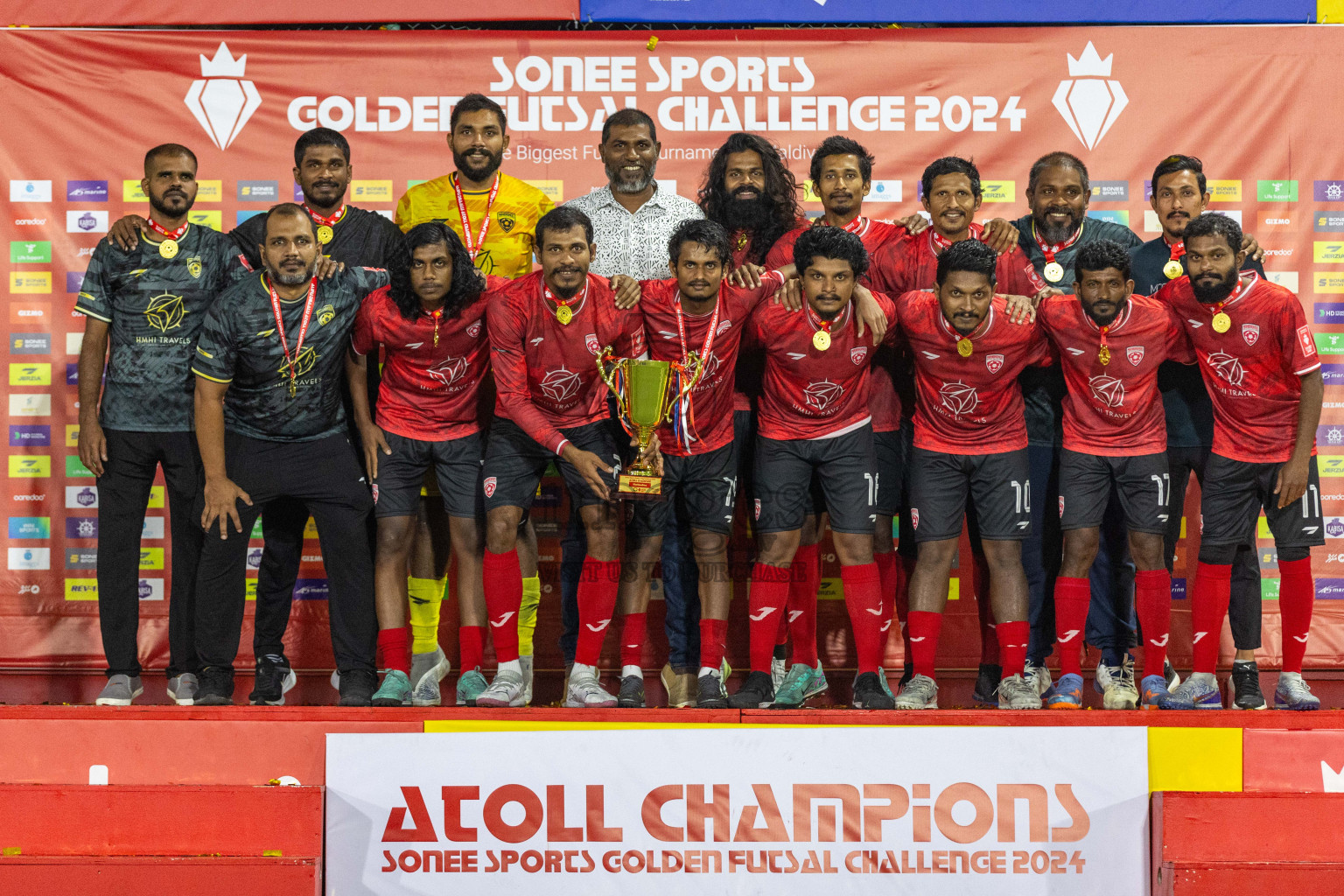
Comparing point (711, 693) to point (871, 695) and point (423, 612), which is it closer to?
point (871, 695)

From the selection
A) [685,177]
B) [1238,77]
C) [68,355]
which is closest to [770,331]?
A: [685,177]

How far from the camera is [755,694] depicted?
4750mm

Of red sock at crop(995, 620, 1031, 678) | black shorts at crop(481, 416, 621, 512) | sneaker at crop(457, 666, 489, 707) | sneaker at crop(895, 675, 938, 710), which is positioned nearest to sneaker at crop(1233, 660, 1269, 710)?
red sock at crop(995, 620, 1031, 678)

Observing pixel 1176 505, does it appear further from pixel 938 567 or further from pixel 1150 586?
pixel 938 567

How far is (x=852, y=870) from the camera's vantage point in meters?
4.26

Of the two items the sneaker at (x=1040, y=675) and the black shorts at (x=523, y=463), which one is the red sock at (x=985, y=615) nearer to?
the sneaker at (x=1040, y=675)

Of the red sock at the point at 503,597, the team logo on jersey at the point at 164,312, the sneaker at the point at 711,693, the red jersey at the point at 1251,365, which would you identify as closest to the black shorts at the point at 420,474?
the red sock at the point at 503,597

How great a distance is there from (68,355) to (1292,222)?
19.7 feet

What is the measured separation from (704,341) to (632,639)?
3.97ft

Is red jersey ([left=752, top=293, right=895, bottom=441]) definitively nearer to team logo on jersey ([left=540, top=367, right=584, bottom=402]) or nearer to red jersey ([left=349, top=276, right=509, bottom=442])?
team logo on jersey ([left=540, top=367, right=584, bottom=402])

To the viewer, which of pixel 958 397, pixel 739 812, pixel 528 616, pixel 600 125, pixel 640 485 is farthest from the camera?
pixel 600 125

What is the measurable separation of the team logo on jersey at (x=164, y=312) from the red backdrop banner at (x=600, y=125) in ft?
4.24

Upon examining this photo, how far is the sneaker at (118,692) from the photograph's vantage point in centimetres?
473

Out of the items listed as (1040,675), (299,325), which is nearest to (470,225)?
(299,325)
